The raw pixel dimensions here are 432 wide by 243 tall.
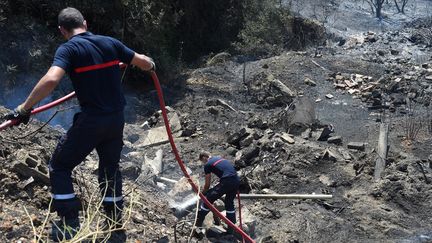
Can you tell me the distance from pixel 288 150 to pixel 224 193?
292 centimetres

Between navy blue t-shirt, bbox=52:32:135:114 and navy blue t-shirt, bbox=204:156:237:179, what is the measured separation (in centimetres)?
246

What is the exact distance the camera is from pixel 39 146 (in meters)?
5.56

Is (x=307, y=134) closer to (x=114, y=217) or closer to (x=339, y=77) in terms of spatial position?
(x=339, y=77)

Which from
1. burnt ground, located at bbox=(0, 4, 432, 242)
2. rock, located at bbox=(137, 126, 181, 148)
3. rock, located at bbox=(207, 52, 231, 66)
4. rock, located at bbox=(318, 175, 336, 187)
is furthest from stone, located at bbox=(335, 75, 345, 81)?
rock, located at bbox=(318, 175, 336, 187)

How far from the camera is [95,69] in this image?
3873mm

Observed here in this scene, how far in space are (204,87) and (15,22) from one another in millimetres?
4540

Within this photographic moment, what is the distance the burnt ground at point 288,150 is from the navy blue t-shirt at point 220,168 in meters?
0.64

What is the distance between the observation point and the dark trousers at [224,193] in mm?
6207

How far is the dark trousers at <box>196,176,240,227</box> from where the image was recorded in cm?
Answer: 621

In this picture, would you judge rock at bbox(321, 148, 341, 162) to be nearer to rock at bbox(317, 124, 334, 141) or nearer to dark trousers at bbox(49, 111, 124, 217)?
rock at bbox(317, 124, 334, 141)

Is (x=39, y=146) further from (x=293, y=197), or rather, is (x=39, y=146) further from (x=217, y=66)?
(x=217, y=66)

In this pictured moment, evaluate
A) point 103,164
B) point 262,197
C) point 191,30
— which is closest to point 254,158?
point 262,197

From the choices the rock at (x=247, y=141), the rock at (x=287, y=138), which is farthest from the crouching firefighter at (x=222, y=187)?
the rock at (x=247, y=141)

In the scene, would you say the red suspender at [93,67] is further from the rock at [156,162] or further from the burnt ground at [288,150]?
the rock at [156,162]
